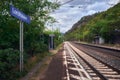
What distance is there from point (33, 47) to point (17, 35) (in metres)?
8.63

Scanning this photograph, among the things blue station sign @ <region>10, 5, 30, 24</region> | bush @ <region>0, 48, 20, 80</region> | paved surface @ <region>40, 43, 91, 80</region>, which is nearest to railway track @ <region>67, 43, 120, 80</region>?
paved surface @ <region>40, 43, 91, 80</region>

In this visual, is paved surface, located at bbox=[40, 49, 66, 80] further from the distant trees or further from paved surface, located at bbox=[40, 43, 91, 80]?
the distant trees

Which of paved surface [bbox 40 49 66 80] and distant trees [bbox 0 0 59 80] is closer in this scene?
distant trees [bbox 0 0 59 80]

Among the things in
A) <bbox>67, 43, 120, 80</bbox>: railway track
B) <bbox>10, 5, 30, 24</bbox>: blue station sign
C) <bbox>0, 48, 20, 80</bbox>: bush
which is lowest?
<bbox>67, 43, 120, 80</bbox>: railway track

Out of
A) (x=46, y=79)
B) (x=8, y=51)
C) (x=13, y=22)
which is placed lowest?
(x=46, y=79)

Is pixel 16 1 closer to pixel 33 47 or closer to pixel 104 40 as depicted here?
pixel 33 47

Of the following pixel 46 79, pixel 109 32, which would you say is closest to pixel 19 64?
pixel 46 79

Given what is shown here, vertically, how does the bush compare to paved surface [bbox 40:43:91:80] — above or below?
above

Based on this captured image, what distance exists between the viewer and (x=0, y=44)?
2116cm

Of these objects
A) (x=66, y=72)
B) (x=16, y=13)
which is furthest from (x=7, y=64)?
(x=66, y=72)

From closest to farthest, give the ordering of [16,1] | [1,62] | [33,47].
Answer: [1,62] < [16,1] < [33,47]

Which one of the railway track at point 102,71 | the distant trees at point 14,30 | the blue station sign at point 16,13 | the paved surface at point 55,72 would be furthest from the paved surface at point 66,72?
the blue station sign at point 16,13

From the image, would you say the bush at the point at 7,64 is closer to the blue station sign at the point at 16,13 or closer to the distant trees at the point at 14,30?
the distant trees at the point at 14,30

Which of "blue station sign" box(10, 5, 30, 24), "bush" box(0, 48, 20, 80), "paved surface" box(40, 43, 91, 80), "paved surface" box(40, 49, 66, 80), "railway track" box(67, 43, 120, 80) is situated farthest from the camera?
"paved surface" box(40, 49, 66, 80)
